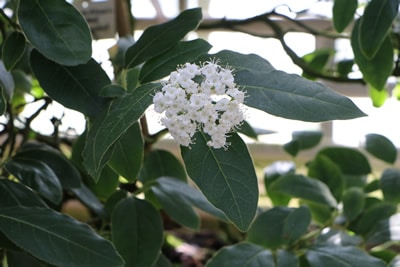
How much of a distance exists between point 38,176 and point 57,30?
0.18 m

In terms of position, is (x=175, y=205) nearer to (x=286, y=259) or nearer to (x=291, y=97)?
(x=286, y=259)

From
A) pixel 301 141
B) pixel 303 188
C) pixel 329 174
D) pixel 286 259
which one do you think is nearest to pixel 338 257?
pixel 286 259

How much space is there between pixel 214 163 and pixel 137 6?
1230mm

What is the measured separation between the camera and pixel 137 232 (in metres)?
0.74

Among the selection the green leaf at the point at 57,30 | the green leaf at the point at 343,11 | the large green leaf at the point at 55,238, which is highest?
the green leaf at the point at 57,30

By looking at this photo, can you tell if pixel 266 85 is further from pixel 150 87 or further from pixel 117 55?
pixel 117 55

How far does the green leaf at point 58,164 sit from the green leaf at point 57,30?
197 millimetres

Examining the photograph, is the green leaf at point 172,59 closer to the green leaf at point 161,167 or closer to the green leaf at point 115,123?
the green leaf at point 115,123

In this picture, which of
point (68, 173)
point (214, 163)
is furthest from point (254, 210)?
point (68, 173)

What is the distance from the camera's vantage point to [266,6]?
1.21 m

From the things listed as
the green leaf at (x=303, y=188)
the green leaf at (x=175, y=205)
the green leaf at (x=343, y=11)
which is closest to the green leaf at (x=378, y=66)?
the green leaf at (x=343, y=11)

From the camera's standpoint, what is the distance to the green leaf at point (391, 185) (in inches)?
36.9

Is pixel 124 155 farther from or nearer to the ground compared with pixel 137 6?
farther from the ground

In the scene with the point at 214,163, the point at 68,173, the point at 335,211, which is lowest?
the point at 335,211
